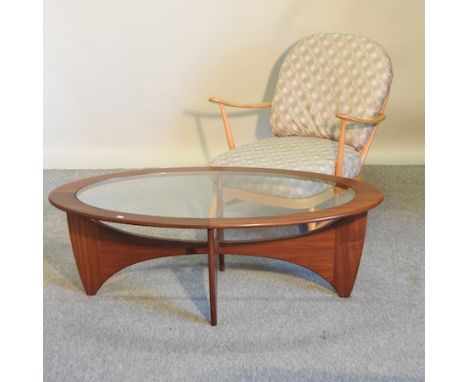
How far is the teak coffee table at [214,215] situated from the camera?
7.63ft

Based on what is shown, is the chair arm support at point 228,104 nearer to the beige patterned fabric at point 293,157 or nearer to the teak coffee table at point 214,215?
the beige patterned fabric at point 293,157

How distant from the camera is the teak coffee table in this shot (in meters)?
2.33

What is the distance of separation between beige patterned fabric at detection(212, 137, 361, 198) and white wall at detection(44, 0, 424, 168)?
0.89 meters

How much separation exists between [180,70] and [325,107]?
3.61 feet

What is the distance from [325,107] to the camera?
365cm

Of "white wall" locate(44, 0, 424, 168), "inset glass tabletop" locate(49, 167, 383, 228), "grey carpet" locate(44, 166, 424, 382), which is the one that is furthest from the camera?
"white wall" locate(44, 0, 424, 168)

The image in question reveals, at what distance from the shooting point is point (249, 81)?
4.23 m

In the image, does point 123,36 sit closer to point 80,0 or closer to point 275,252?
point 80,0

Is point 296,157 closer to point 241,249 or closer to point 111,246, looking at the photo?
point 241,249

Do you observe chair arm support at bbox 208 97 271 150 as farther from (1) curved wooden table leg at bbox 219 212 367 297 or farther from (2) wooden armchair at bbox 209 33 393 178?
(1) curved wooden table leg at bbox 219 212 367 297

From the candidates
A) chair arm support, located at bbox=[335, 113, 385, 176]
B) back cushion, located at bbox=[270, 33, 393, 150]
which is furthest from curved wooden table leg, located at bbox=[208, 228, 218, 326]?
back cushion, located at bbox=[270, 33, 393, 150]

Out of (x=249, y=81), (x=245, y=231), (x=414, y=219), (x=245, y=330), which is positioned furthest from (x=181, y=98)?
(x=245, y=330)

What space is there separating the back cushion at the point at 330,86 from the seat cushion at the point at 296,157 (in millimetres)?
198

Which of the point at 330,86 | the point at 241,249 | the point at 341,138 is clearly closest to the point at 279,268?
the point at 241,249
